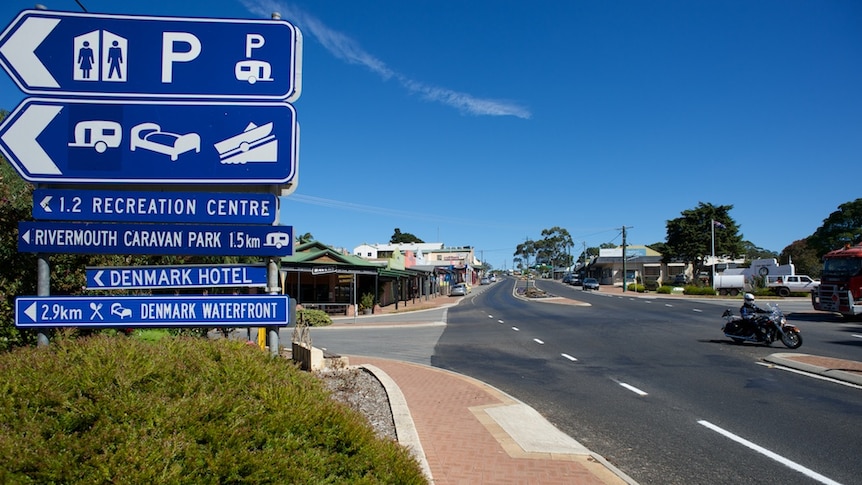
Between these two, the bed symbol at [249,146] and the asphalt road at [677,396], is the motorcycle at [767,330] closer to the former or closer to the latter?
the asphalt road at [677,396]

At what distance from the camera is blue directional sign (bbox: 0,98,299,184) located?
18.0 feet

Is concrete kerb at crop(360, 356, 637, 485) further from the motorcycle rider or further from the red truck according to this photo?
the red truck

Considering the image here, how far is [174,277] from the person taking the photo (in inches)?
207

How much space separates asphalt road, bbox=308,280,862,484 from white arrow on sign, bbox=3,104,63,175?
23.2 feet

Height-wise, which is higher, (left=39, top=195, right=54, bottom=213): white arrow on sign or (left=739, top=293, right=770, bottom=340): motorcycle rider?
(left=39, top=195, right=54, bottom=213): white arrow on sign

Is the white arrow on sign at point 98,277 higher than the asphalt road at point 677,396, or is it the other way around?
the white arrow on sign at point 98,277

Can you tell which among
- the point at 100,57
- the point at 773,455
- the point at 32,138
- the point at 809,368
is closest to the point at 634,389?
the point at 773,455

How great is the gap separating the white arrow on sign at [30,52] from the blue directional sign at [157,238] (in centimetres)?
157

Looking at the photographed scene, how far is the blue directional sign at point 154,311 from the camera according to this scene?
16.7 feet

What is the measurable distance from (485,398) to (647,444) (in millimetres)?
2968

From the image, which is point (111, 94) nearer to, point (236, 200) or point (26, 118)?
point (26, 118)

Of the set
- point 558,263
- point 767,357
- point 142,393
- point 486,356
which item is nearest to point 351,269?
point 486,356

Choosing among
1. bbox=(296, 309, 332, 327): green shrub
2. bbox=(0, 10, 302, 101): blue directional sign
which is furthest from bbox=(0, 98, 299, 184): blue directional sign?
bbox=(296, 309, 332, 327): green shrub

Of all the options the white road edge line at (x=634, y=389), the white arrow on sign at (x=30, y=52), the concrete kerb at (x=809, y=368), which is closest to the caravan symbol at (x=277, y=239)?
the white arrow on sign at (x=30, y=52)
